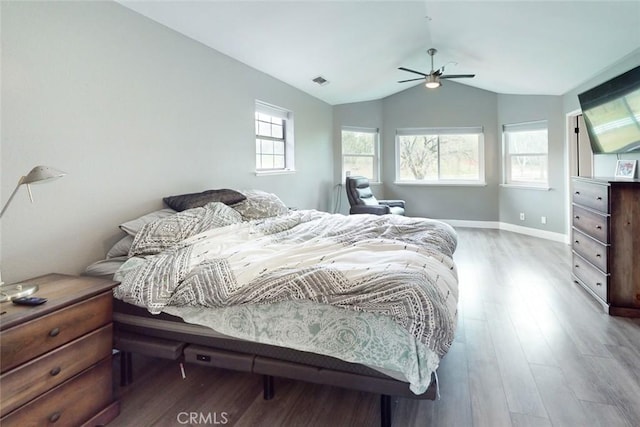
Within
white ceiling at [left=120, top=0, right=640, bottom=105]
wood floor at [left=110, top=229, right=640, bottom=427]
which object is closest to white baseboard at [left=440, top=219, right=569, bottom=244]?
white ceiling at [left=120, top=0, right=640, bottom=105]

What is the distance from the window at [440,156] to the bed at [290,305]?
16.8ft

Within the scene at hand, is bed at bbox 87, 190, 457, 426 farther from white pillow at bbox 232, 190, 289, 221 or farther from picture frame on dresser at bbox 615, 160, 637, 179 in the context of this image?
picture frame on dresser at bbox 615, 160, 637, 179

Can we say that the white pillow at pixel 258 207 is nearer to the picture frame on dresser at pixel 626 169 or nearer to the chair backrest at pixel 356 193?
the chair backrest at pixel 356 193

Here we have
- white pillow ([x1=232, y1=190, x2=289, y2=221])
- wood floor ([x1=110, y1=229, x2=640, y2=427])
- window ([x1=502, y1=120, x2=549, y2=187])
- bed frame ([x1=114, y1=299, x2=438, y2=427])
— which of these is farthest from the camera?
window ([x1=502, y1=120, x2=549, y2=187])

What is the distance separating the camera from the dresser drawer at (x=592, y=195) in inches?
116

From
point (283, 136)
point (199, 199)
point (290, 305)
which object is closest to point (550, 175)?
point (283, 136)

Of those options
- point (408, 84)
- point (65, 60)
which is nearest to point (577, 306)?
point (65, 60)

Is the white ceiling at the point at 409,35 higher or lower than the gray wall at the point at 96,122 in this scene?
higher

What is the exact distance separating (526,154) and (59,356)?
6.81m

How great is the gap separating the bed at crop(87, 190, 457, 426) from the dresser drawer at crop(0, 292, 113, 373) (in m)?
0.19

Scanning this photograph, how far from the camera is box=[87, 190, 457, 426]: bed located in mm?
1530

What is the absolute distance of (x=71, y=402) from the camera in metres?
1.58

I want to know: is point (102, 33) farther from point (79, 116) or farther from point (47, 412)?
point (47, 412)

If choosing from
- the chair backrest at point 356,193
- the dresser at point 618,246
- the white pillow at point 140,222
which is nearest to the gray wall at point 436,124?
the chair backrest at point 356,193
